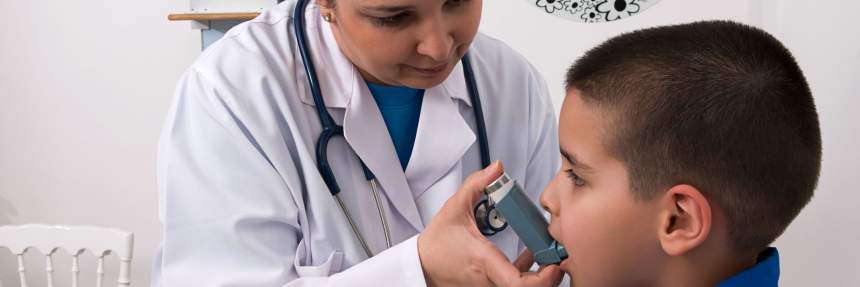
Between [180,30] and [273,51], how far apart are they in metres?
1.68

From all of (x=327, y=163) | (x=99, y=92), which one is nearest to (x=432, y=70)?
(x=327, y=163)

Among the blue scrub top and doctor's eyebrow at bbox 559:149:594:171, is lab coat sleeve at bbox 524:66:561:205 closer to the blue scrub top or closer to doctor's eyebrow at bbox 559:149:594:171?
the blue scrub top

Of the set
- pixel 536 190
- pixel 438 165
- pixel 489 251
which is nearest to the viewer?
pixel 489 251

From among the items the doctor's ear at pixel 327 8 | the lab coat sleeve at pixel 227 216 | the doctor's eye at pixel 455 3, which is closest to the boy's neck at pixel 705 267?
the lab coat sleeve at pixel 227 216

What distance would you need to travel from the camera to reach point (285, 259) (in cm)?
107

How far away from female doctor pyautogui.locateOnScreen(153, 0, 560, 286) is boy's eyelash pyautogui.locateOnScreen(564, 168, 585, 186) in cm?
9

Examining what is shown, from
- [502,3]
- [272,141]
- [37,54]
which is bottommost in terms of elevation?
[37,54]

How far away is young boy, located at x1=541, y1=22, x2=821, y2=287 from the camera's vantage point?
32.8 inches

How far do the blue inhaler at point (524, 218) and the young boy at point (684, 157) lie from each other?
16mm

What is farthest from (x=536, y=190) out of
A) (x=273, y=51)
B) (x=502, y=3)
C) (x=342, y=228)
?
(x=502, y=3)

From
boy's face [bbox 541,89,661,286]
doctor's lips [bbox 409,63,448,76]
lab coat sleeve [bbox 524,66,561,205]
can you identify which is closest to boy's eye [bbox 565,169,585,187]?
boy's face [bbox 541,89,661,286]

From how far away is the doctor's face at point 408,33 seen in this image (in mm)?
1012

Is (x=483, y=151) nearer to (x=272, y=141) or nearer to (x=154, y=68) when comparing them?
(x=272, y=141)

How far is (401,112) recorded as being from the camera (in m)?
1.23
